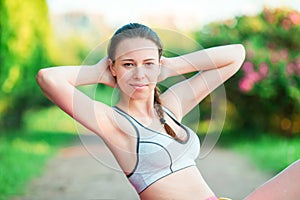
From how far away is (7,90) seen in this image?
6.88 m

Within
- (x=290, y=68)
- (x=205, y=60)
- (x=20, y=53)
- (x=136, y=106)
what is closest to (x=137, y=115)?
(x=136, y=106)

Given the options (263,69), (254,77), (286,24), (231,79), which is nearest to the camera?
(263,69)

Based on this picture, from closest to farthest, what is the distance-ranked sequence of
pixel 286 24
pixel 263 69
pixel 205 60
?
pixel 205 60, pixel 263 69, pixel 286 24

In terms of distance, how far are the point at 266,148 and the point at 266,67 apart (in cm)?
101

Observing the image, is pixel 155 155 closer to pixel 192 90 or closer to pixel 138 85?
pixel 138 85

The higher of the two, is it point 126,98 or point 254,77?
point 126,98

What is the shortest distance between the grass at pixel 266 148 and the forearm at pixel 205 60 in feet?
15.2

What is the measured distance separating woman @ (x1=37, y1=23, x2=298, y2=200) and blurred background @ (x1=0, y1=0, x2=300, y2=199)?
4472 mm

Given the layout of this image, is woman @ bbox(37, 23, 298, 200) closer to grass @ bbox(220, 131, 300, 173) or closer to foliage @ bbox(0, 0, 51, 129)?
foliage @ bbox(0, 0, 51, 129)

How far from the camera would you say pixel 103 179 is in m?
6.66

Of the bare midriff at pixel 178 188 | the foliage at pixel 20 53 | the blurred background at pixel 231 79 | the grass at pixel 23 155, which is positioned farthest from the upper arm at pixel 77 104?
the blurred background at pixel 231 79

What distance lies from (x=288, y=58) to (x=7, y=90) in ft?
10.1

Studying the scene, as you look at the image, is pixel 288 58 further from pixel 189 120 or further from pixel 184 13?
pixel 189 120

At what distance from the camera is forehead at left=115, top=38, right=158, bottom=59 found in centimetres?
196
